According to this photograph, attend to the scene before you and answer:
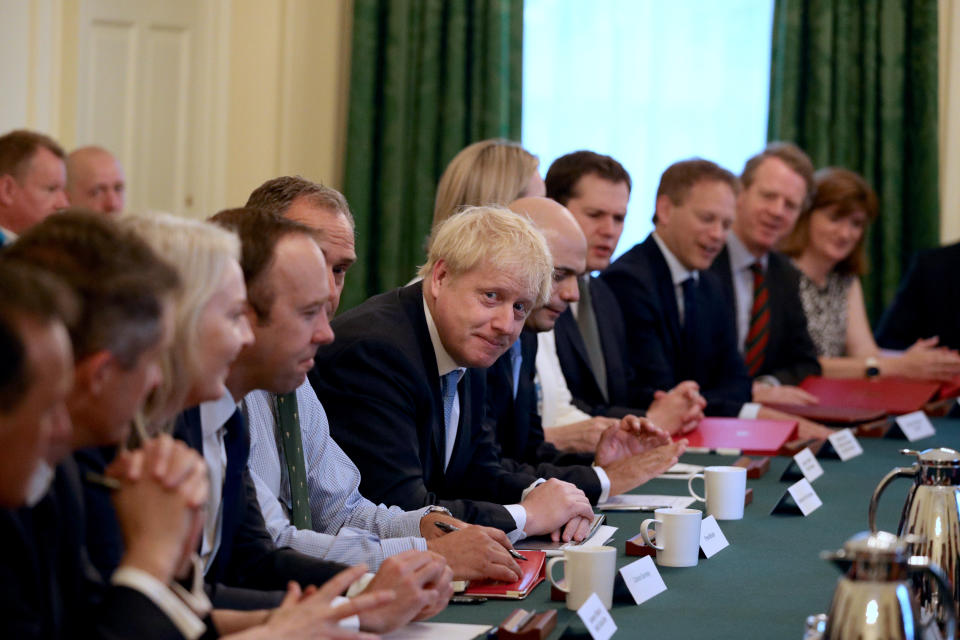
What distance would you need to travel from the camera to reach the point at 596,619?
5.42 ft

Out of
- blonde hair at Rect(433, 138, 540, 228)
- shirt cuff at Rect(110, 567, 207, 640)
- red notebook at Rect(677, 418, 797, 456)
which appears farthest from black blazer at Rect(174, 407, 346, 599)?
red notebook at Rect(677, 418, 797, 456)

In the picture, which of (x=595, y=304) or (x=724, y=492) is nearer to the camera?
(x=724, y=492)

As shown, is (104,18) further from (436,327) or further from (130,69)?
(436,327)

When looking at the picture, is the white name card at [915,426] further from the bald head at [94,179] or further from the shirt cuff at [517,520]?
the bald head at [94,179]

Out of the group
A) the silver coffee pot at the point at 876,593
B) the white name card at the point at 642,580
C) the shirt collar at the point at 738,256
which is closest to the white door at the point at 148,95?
the shirt collar at the point at 738,256

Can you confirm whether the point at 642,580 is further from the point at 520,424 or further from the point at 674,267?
the point at 674,267

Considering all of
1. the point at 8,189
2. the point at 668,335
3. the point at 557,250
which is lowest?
the point at 668,335

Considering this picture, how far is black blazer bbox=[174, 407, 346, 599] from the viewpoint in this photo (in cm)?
180

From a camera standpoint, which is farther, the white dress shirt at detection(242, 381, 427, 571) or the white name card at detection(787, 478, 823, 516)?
the white name card at detection(787, 478, 823, 516)

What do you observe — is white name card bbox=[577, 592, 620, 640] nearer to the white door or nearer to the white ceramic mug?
the white ceramic mug

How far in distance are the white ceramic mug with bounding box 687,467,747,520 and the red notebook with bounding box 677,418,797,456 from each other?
2.81 ft

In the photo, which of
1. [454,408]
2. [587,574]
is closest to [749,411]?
[454,408]

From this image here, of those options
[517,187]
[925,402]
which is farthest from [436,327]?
[925,402]

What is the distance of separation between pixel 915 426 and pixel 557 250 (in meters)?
1.48
